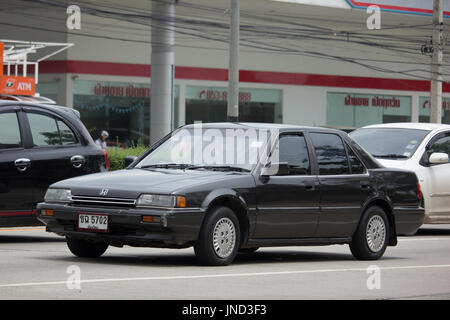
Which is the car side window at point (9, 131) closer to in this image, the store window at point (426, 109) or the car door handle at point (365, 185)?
the car door handle at point (365, 185)

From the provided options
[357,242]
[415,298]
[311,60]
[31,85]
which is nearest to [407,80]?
[311,60]

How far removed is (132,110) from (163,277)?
117ft

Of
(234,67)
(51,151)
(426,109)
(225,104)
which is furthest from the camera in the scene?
(426,109)

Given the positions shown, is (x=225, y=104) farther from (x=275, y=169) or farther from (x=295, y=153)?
(x=275, y=169)

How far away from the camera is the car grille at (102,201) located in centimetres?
982

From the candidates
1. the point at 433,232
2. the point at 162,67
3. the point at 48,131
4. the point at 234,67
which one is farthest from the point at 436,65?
the point at 48,131

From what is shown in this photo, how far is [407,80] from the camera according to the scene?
2079 inches

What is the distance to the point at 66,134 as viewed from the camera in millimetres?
13375

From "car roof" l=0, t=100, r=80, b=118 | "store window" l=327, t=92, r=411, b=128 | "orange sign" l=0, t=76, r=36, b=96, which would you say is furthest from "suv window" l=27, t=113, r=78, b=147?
"store window" l=327, t=92, r=411, b=128

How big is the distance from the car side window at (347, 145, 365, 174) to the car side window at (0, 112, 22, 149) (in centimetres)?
401

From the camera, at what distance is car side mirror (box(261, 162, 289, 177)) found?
10.7 meters

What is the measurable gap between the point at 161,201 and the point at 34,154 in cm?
355

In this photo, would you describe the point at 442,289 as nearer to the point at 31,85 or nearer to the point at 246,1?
the point at 31,85
